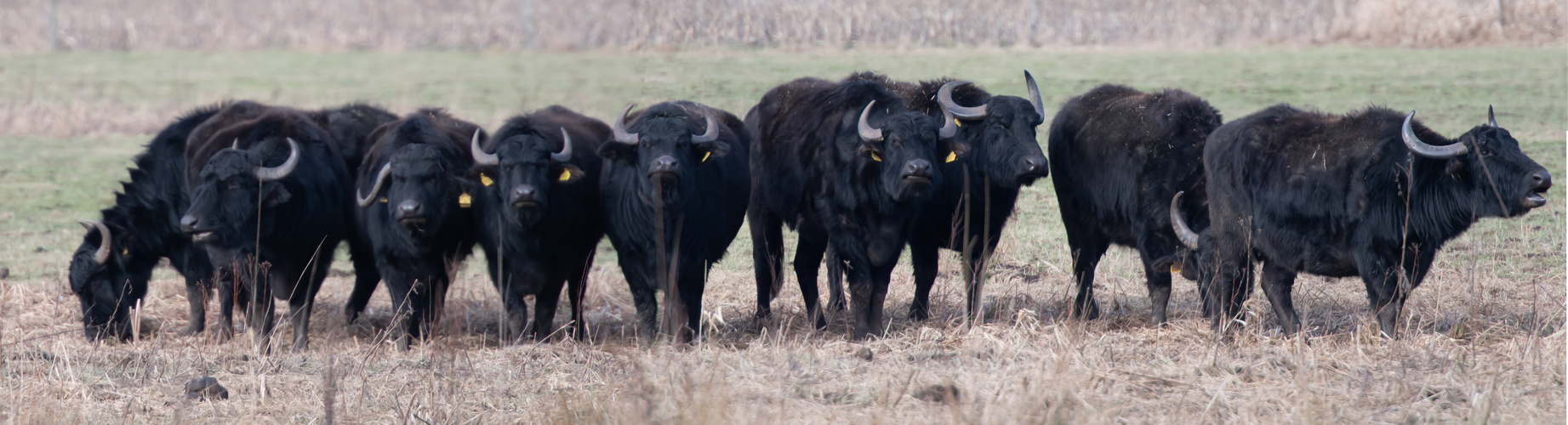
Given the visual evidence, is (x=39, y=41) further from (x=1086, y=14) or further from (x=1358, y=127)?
(x=1358, y=127)

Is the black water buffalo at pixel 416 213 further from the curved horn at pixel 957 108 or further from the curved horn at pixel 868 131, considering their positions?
the curved horn at pixel 957 108

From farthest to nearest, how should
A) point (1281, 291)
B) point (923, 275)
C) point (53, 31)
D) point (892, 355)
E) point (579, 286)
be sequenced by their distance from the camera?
1. point (53, 31)
2. point (579, 286)
3. point (923, 275)
4. point (1281, 291)
5. point (892, 355)

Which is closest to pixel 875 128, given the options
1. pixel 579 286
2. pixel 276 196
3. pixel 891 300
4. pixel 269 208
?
pixel 891 300

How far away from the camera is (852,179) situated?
7.93 meters

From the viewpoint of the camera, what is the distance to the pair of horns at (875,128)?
7773mm

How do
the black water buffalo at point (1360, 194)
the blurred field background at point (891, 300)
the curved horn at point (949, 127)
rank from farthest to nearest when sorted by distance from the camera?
the curved horn at point (949, 127) < the black water buffalo at point (1360, 194) < the blurred field background at point (891, 300)

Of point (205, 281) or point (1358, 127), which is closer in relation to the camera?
point (1358, 127)

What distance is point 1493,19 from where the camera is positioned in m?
21.5

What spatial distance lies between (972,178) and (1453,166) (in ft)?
9.76

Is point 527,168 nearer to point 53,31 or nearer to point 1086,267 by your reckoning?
point 1086,267

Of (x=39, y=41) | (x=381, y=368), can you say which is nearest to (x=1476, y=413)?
(x=381, y=368)

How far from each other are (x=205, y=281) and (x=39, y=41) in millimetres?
23181

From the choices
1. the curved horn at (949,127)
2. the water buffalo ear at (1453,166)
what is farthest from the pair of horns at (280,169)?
the water buffalo ear at (1453,166)

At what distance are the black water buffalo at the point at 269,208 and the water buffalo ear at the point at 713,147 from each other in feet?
8.81
